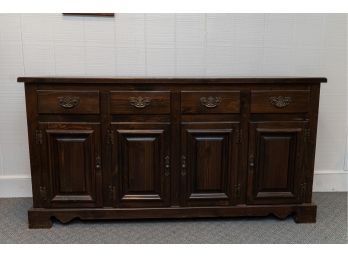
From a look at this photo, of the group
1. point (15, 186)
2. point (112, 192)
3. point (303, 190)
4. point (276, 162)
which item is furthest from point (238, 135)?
point (15, 186)

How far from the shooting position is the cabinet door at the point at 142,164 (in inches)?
72.7

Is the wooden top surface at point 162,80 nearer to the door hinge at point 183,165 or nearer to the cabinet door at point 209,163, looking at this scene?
the cabinet door at point 209,163

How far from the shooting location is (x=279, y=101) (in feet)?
6.03

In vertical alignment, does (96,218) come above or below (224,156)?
below

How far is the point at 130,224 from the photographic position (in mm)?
1991

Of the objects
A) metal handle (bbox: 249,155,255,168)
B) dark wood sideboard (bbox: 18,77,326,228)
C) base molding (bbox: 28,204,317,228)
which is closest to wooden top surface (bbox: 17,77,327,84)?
dark wood sideboard (bbox: 18,77,326,228)

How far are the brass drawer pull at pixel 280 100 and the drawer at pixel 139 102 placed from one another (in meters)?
0.57

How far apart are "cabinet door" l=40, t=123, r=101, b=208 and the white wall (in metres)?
0.60

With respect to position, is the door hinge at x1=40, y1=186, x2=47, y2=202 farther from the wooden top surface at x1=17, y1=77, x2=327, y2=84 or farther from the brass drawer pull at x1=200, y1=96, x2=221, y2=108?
the brass drawer pull at x1=200, y1=96, x2=221, y2=108

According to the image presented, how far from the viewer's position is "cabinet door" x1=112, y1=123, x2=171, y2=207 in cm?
185

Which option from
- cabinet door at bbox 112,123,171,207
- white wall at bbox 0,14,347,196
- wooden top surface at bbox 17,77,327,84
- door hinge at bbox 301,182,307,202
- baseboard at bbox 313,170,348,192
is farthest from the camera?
baseboard at bbox 313,170,348,192
